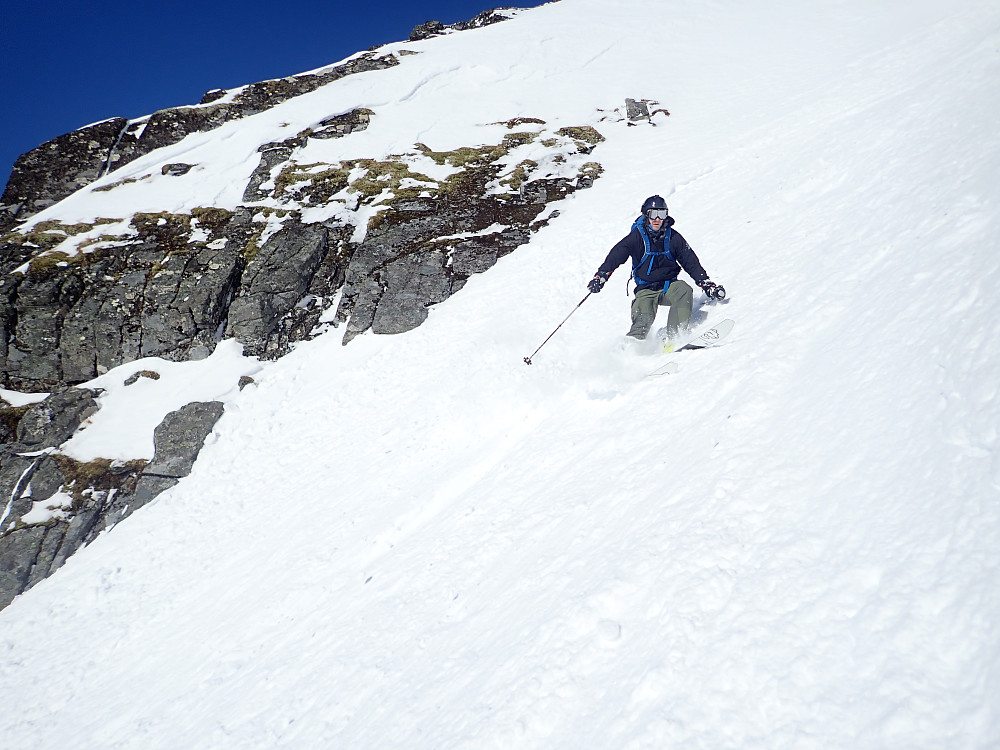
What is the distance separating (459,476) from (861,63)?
24870mm

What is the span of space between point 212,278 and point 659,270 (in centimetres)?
1612

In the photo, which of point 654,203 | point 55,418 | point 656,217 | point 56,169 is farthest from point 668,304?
point 56,169

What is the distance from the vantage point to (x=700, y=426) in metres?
4.77

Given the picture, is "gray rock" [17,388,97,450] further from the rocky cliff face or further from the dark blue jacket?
the dark blue jacket

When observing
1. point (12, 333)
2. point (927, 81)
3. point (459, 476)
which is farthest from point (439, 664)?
point (12, 333)

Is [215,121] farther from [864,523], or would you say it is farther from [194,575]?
[864,523]

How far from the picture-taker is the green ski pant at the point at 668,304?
7559mm

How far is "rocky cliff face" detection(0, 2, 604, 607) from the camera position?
41.0ft

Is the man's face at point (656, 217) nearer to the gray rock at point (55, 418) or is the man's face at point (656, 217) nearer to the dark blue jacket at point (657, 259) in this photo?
the dark blue jacket at point (657, 259)

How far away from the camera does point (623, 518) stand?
13.8 feet

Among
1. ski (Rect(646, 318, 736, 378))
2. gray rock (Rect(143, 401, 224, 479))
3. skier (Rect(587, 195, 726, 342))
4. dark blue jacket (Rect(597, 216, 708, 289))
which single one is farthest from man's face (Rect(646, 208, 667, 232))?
gray rock (Rect(143, 401, 224, 479))

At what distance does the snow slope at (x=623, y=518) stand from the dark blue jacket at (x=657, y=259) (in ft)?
3.22

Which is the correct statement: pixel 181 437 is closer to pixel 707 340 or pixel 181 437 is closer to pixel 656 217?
pixel 656 217

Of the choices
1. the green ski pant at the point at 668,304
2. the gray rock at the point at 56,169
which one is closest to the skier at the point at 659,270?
the green ski pant at the point at 668,304
